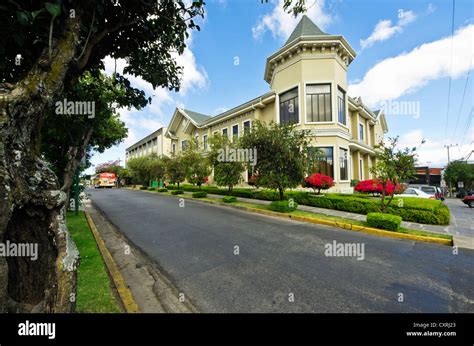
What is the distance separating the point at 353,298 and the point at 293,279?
101 centimetres

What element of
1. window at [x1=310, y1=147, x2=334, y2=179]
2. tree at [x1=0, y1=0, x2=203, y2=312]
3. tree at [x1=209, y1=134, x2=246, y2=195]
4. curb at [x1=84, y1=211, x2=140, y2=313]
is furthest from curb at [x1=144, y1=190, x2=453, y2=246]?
tree at [x1=0, y1=0, x2=203, y2=312]

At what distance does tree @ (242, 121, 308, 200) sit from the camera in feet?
34.1

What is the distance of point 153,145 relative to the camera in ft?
147

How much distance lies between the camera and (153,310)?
3051 mm

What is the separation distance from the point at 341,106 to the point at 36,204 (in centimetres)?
1980

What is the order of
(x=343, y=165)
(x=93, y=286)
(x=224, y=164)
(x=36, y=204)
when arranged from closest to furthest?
(x=36, y=204) < (x=93, y=286) < (x=224, y=164) < (x=343, y=165)

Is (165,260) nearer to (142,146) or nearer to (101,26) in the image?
(101,26)

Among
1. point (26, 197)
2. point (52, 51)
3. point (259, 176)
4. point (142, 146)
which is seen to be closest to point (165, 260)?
point (26, 197)

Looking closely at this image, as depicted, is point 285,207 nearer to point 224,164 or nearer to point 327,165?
point 224,164

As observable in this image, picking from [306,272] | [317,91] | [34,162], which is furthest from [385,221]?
[317,91]

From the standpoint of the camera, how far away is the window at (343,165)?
1638 centimetres

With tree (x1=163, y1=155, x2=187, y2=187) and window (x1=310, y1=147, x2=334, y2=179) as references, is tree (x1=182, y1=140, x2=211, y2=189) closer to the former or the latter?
tree (x1=163, y1=155, x2=187, y2=187)

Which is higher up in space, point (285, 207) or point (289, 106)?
point (289, 106)

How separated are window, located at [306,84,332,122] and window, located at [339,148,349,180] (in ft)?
9.92
